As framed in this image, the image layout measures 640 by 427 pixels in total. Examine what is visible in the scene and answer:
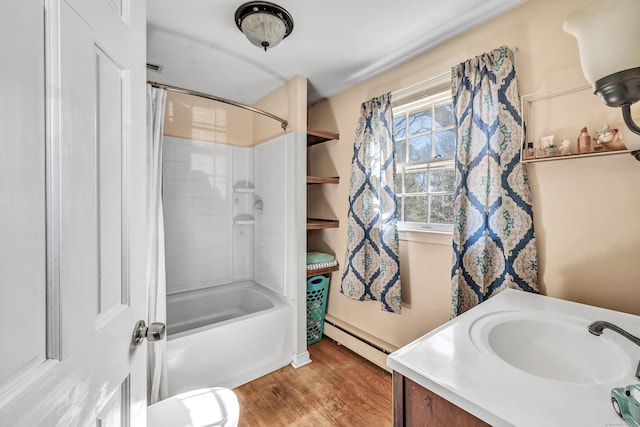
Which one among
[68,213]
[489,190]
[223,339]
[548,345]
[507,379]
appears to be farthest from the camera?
[223,339]

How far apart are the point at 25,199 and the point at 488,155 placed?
5.61ft

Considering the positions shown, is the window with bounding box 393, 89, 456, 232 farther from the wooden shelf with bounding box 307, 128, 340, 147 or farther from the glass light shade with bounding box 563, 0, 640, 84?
the glass light shade with bounding box 563, 0, 640, 84

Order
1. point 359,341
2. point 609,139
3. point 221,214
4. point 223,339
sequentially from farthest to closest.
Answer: point 221,214, point 359,341, point 223,339, point 609,139

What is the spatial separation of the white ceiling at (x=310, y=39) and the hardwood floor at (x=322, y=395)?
2.35 m

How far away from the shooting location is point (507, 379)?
662 mm

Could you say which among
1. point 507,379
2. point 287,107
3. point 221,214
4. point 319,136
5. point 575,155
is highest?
point 287,107

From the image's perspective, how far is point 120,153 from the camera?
0.67 m

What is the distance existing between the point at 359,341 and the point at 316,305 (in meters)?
0.49

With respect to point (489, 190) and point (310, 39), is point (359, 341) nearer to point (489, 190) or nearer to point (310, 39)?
point (489, 190)

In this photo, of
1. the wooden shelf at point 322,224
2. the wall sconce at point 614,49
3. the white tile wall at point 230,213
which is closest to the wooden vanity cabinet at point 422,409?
the wall sconce at point 614,49

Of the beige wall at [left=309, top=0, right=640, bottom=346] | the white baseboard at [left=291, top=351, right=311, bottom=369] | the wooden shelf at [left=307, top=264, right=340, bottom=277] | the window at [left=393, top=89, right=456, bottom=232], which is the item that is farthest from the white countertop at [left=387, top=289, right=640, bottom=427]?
the white baseboard at [left=291, top=351, right=311, bottom=369]

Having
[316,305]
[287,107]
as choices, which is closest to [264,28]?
[287,107]

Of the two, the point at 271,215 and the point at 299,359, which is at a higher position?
the point at 271,215

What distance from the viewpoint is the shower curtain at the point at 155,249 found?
1548 mm
